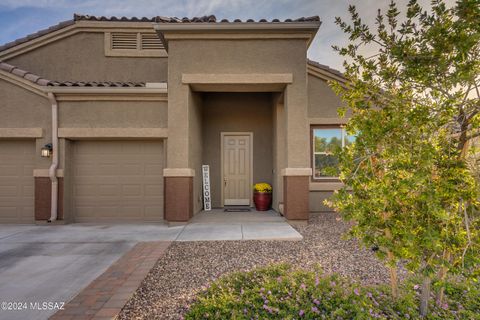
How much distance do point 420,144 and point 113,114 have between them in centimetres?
686

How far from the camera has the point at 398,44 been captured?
241cm

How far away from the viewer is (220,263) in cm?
415

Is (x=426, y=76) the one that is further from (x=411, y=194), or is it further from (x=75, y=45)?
→ (x=75, y=45)

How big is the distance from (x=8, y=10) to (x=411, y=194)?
12718mm

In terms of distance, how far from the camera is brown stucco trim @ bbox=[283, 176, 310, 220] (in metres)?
6.81

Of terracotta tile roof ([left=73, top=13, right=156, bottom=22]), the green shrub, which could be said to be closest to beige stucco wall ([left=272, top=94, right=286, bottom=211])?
the green shrub

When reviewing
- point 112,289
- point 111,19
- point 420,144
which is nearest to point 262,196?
point 112,289

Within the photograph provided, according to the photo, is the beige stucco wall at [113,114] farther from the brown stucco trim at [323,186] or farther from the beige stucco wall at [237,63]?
the brown stucco trim at [323,186]

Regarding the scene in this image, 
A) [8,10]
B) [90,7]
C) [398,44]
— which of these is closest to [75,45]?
[90,7]

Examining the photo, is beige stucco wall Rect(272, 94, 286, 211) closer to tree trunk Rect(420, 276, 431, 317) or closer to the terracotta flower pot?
the terracotta flower pot

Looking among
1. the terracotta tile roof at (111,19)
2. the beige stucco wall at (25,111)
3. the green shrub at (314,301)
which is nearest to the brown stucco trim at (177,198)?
the beige stucco wall at (25,111)

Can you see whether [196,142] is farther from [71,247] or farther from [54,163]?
[71,247]

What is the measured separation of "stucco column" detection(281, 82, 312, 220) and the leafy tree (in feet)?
13.8

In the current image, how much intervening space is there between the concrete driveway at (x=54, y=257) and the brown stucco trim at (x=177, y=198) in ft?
1.18
